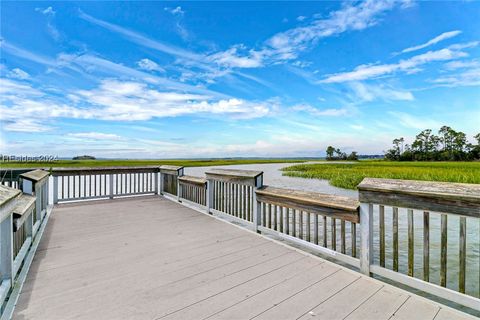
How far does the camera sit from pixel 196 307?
186cm

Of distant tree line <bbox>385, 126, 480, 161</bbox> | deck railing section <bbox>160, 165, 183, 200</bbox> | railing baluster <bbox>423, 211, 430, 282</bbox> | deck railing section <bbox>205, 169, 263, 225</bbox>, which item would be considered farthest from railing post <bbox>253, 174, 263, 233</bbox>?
distant tree line <bbox>385, 126, 480, 161</bbox>

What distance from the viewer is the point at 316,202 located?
9.31ft

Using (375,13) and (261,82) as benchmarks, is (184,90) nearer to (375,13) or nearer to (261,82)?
(261,82)

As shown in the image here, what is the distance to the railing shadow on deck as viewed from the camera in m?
1.86

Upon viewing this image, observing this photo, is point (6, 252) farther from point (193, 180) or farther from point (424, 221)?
point (193, 180)

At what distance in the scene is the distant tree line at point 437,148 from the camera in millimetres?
50375

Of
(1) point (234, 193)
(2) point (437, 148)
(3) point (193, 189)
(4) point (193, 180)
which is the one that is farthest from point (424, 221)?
(2) point (437, 148)

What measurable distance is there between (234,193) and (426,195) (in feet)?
9.93

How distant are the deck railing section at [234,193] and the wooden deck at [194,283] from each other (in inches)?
19.4

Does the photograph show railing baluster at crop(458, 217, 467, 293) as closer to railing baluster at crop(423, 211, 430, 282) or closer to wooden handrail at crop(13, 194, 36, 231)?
railing baluster at crop(423, 211, 430, 282)

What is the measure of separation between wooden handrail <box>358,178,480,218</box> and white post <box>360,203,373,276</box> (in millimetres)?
87

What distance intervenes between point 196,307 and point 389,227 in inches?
218

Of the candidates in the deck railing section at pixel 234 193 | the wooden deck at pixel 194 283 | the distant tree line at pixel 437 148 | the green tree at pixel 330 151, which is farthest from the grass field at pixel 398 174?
the green tree at pixel 330 151

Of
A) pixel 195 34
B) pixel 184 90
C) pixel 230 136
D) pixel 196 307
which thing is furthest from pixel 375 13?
pixel 230 136
